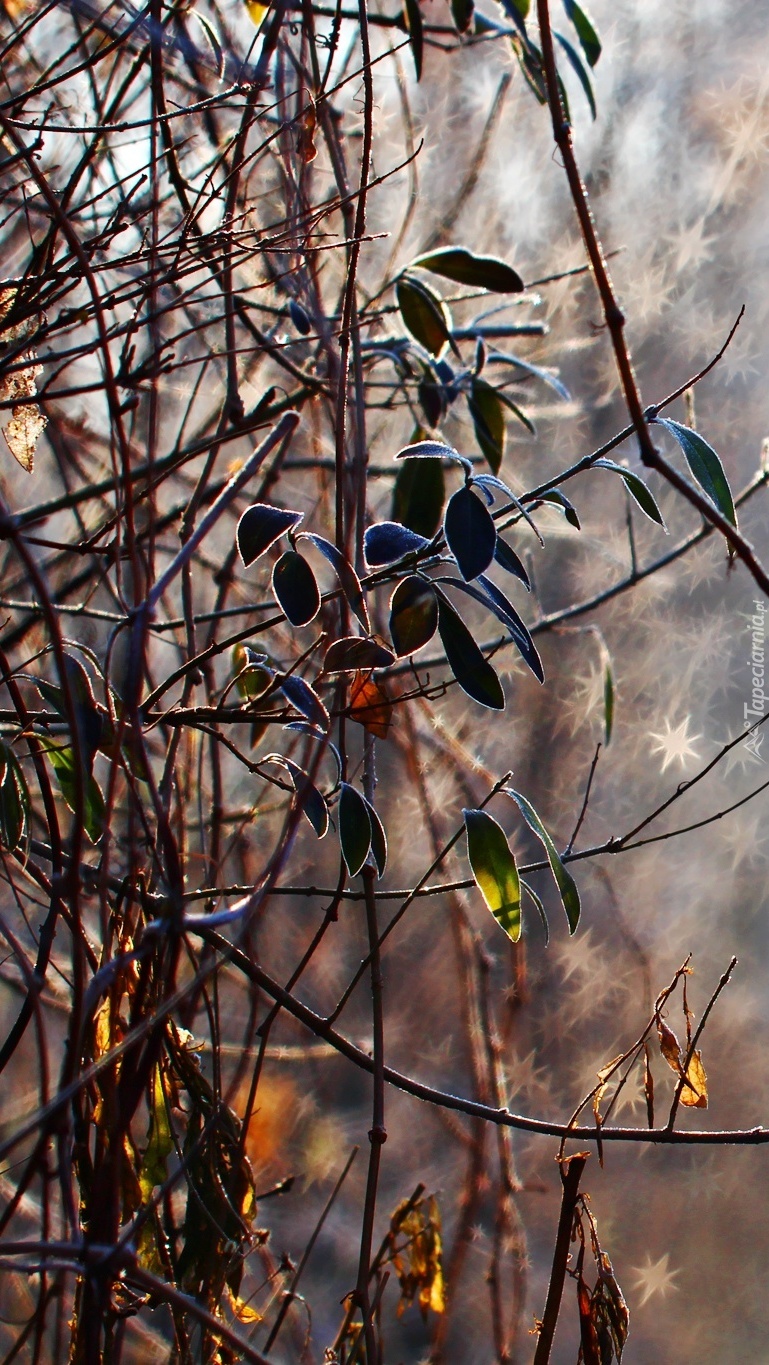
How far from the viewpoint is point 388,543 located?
480 mm

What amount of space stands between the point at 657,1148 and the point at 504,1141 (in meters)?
0.20

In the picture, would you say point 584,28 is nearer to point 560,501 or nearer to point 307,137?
point 307,137

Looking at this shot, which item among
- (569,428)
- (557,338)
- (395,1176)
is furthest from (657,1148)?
(557,338)

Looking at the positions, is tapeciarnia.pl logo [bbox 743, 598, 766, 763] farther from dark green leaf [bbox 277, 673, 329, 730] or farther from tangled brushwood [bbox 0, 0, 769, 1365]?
dark green leaf [bbox 277, 673, 329, 730]

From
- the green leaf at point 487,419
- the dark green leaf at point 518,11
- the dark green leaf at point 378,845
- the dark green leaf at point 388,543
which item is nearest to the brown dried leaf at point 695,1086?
the dark green leaf at point 378,845

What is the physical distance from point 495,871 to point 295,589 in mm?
176

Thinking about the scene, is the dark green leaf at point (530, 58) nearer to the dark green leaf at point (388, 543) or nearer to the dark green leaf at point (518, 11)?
the dark green leaf at point (518, 11)

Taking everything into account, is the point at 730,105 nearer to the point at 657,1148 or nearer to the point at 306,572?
the point at 306,572

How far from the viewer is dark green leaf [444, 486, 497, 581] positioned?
17.6 inches

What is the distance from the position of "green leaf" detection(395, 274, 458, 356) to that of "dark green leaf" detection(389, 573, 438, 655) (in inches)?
11.2

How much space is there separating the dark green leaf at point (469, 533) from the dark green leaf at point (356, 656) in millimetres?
57

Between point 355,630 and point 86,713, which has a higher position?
point 355,630

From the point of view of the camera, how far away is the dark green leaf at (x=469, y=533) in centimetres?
45

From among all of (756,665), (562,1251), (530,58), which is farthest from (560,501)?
(756,665)
